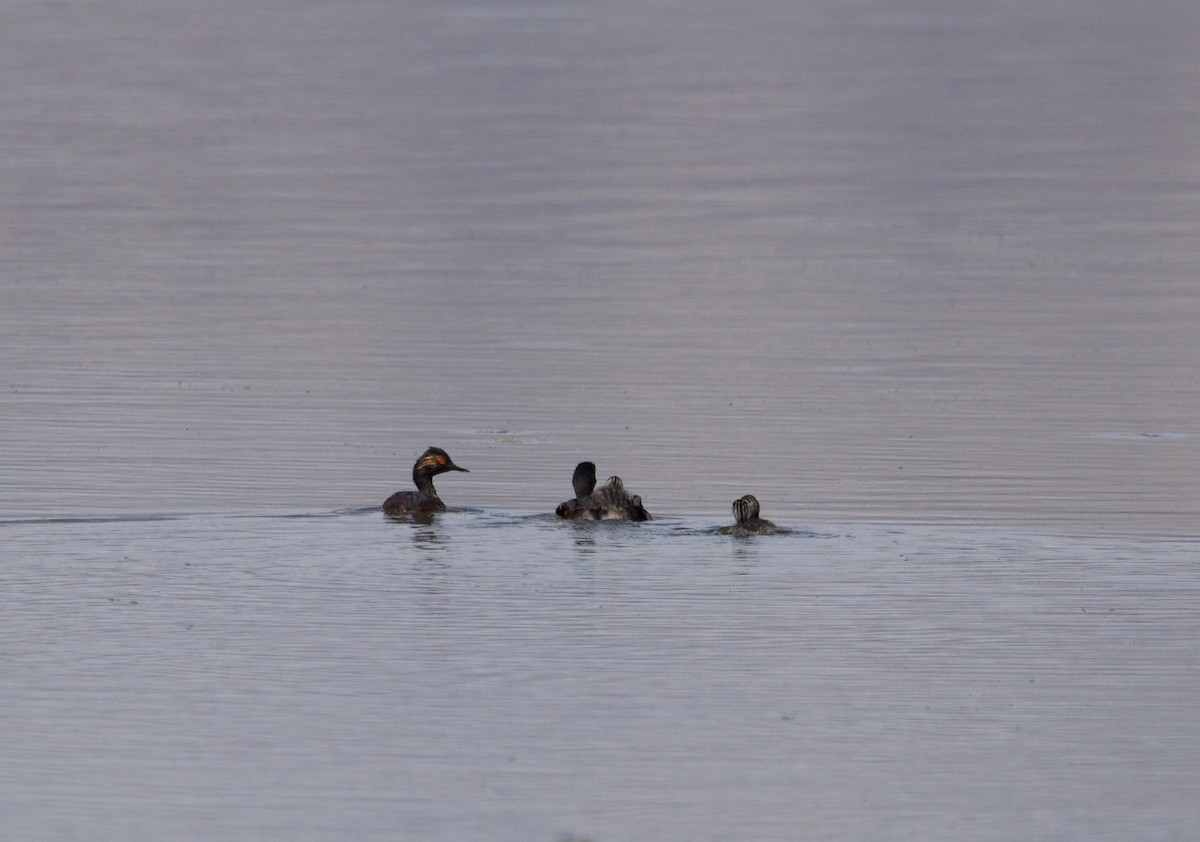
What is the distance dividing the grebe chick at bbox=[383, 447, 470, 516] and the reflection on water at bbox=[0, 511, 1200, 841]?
610 mm

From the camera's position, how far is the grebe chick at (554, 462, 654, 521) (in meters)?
15.3

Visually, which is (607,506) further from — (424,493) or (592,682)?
(592,682)

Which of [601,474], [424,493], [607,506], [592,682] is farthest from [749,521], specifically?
[592,682]

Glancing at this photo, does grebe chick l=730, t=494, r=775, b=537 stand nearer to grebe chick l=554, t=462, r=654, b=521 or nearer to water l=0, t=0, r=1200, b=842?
water l=0, t=0, r=1200, b=842

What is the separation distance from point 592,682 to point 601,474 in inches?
265

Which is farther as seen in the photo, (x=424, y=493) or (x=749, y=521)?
(x=424, y=493)

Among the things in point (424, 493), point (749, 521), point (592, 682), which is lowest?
point (592, 682)

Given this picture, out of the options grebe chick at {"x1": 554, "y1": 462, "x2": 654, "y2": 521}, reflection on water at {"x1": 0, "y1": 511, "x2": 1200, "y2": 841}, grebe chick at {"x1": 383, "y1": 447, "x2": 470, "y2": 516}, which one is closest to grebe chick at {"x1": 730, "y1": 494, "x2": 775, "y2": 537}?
reflection on water at {"x1": 0, "y1": 511, "x2": 1200, "y2": 841}

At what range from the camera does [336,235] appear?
32031 mm

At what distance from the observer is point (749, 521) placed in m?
14.8

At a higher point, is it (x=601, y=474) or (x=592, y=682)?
(x=601, y=474)

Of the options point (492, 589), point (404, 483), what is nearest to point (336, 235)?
point (404, 483)

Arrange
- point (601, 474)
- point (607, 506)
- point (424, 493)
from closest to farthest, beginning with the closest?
point (607, 506) → point (424, 493) → point (601, 474)

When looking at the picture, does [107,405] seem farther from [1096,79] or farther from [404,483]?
[1096,79]
